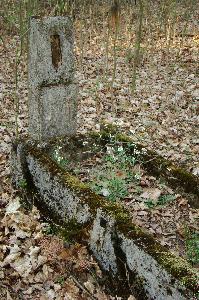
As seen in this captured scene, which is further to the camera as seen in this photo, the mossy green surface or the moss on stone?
the moss on stone

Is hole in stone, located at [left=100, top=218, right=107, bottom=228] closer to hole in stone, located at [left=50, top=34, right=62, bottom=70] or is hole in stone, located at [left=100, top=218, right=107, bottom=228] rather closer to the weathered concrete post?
the weathered concrete post

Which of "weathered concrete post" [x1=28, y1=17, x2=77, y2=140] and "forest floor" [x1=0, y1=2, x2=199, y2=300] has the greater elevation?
"weathered concrete post" [x1=28, y1=17, x2=77, y2=140]

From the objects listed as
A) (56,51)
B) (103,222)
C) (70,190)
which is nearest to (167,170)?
(70,190)

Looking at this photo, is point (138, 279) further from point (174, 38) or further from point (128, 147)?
point (174, 38)

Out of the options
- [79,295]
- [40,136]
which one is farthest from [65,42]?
[79,295]

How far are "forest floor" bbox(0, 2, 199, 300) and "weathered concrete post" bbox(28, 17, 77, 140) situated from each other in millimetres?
875

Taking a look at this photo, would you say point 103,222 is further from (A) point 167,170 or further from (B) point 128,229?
(A) point 167,170

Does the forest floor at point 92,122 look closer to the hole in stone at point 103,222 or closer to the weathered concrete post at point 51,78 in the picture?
the hole in stone at point 103,222

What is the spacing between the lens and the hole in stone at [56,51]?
191 inches

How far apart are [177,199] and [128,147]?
1.04m

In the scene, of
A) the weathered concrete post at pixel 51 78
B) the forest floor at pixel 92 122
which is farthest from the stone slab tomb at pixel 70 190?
the forest floor at pixel 92 122

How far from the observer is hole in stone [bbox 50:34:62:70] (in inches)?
191

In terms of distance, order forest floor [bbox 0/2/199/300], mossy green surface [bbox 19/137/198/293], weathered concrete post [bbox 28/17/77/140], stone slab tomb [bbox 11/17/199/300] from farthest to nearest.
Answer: weathered concrete post [bbox 28/17/77/140], forest floor [bbox 0/2/199/300], stone slab tomb [bbox 11/17/199/300], mossy green surface [bbox 19/137/198/293]

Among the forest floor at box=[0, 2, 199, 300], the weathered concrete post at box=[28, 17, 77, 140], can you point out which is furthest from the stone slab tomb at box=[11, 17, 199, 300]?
the forest floor at box=[0, 2, 199, 300]
